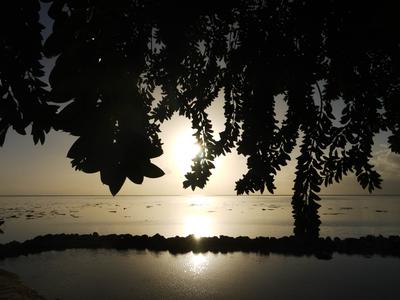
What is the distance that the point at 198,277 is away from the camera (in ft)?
112

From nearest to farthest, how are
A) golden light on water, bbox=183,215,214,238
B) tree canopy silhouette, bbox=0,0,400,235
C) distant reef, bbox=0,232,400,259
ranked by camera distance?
tree canopy silhouette, bbox=0,0,400,235 → distant reef, bbox=0,232,400,259 → golden light on water, bbox=183,215,214,238

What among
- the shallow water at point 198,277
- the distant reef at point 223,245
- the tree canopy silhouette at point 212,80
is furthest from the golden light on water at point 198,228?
the tree canopy silhouette at point 212,80

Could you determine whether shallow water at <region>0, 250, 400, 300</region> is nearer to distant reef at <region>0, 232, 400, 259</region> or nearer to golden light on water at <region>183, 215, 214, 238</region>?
distant reef at <region>0, 232, 400, 259</region>

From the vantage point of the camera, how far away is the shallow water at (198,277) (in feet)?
95.0

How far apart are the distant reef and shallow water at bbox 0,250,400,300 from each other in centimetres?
125

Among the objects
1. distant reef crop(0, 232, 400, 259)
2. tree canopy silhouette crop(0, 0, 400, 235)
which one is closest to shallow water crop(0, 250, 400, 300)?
distant reef crop(0, 232, 400, 259)

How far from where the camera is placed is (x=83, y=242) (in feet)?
153

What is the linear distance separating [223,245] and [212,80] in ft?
134

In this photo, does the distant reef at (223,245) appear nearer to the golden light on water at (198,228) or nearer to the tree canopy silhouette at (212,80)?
the golden light on water at (198,228)

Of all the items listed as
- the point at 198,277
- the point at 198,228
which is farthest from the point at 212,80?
the point at 198,228

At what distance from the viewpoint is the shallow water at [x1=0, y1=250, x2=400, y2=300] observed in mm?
28970

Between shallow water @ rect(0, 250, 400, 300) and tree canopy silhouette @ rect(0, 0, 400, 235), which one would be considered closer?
tree canopy silhouette @ rect(0, 0, 400, 235)

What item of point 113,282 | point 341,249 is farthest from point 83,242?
point 341,249

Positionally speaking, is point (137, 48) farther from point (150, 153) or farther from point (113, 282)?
point (113, 282)
